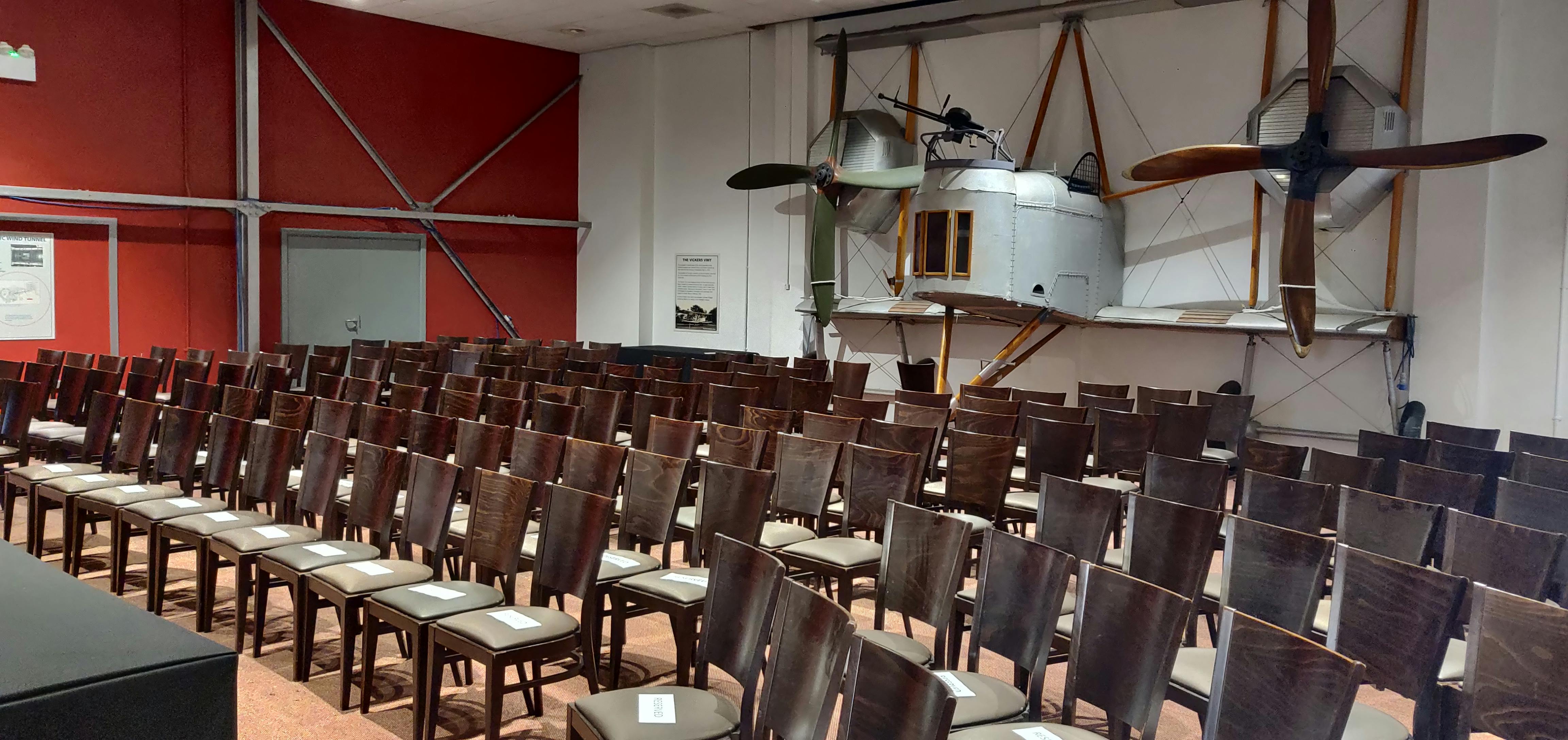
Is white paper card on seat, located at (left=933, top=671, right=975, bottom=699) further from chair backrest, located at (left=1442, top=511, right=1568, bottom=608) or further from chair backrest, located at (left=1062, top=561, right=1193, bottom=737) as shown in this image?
chair backrest, located at (left=1442, top=511, right=1568, bottom=608)

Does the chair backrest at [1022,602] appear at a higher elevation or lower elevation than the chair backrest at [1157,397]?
lower

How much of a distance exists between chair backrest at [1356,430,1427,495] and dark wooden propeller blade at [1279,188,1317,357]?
278 cm

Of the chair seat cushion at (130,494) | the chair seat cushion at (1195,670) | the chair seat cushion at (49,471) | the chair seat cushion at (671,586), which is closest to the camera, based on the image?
the chair seat cushion at (1195,670)

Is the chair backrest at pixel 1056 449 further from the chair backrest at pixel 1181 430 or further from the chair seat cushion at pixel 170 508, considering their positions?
the chair seat cushion at pixel 170 508

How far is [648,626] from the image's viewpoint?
4.99 meters

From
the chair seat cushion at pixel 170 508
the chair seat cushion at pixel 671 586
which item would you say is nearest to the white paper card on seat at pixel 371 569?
the chair seat cushion at pixel 671 586

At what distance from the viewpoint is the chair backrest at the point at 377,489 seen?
4.28m

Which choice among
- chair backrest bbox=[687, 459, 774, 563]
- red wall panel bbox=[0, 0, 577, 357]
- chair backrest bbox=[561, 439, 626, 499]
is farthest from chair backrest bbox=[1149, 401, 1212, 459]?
red wall panel bbox=[0, 0, 577, 357]

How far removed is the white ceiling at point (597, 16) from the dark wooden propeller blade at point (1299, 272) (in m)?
5.36

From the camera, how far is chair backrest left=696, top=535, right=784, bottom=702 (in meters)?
2.79

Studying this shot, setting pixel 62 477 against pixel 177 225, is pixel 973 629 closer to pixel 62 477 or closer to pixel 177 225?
pixel 62 477

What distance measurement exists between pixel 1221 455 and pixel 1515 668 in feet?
15.6

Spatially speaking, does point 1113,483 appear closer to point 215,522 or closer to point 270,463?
point 270,463

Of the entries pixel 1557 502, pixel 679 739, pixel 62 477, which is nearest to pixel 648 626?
pixel 679 739
